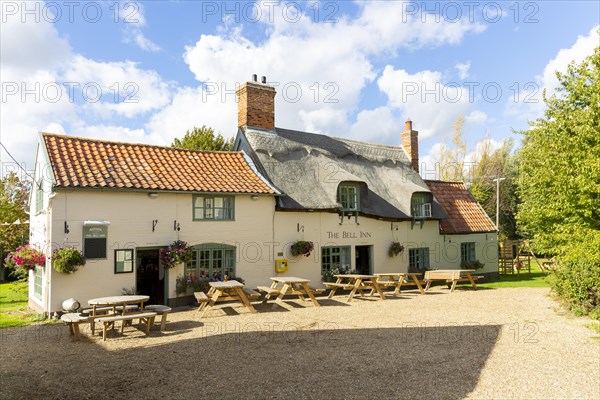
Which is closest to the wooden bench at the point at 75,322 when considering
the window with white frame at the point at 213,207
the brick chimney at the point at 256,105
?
the window with white frame at the point at 213,207

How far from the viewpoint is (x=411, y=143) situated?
73.6 ft

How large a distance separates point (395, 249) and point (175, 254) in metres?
9.51

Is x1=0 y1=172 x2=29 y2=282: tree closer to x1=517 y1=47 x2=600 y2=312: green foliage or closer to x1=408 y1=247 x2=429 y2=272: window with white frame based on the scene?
x1=408 y1=247 x2=429 y2=272: window with white frame

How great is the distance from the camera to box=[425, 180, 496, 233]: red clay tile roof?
70.2 ft

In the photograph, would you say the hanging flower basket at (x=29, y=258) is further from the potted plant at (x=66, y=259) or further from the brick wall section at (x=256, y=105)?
the brick wall section at (x=256, y=105)

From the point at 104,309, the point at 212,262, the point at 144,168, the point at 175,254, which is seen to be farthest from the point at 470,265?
the point at 104,309

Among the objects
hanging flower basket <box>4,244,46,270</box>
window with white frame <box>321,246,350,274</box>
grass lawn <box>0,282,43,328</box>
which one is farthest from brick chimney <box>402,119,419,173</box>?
grass lawn <box>0,282,43,328</box>

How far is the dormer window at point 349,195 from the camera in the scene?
17078 millimetres

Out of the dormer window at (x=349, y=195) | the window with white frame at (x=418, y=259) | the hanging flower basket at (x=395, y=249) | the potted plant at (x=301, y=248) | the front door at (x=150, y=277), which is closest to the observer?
the front door at (x=150, y=277)

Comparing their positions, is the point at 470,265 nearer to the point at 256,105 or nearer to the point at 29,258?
the point at 256,105

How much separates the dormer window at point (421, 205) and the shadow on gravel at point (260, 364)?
956 cm

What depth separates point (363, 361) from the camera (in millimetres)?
7496

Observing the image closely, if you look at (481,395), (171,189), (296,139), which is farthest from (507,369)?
(296,139)

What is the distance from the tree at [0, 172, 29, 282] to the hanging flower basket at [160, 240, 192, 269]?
1057 centimetres
